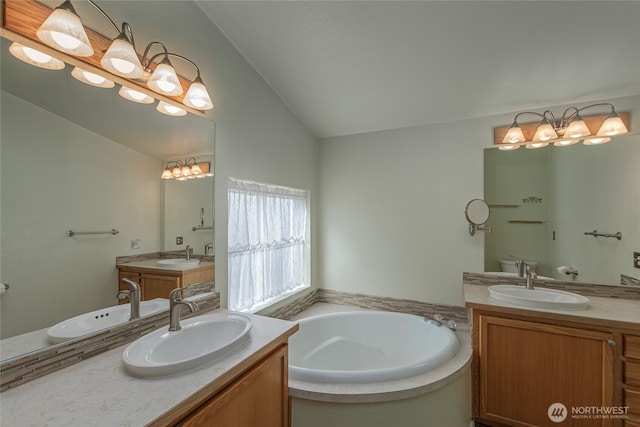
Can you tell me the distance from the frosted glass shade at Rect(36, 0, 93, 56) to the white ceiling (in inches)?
37.0

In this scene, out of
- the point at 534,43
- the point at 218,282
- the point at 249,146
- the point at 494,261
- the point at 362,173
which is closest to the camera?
the point at 534,43

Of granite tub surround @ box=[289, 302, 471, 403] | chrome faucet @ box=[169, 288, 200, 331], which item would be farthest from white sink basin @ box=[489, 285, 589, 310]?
chrome faucet @ box=[169, 288, 200, 331]

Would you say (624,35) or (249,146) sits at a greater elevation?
(624,35)

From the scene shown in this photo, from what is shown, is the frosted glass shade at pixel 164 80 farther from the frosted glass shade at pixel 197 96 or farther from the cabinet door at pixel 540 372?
the cabinet door at pixel 540 372

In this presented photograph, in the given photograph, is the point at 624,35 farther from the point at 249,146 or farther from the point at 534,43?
the point at 249,146

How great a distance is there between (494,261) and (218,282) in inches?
92.3

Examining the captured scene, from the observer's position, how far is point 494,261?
7.98 ft

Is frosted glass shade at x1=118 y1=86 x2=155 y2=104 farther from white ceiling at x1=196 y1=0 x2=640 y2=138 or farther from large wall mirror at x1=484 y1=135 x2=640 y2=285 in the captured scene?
large wall mirror at x1=484 y1=135 x2=640 y2=285

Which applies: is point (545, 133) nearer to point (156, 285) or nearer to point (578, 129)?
point (578, 129)

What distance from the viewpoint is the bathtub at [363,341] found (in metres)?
2.28

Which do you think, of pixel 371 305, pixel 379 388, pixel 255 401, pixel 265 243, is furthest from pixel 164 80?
pixel 371 305

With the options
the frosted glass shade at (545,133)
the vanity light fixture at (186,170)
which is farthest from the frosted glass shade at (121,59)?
the frosted glass shade at (545,133)

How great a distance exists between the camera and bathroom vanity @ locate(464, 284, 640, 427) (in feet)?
5.10

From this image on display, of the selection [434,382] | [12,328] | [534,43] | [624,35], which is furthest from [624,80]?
[12,328]
